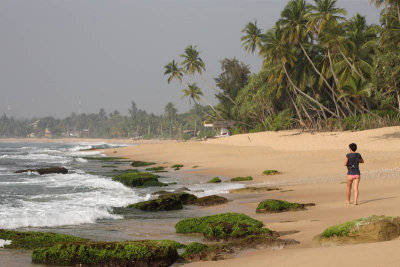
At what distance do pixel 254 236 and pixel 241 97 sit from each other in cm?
5865

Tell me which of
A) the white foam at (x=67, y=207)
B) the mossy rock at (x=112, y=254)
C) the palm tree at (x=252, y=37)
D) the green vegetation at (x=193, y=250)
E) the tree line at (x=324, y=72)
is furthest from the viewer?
the palm tree at (x=252, y=37)

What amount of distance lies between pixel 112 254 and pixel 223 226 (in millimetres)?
2894

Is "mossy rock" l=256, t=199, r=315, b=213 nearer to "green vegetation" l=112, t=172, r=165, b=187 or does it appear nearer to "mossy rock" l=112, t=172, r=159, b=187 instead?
"green vegetation" l=112, t=172, r=165, b=187

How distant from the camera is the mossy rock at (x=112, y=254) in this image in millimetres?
6438

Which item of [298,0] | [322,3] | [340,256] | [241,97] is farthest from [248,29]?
[340,256]

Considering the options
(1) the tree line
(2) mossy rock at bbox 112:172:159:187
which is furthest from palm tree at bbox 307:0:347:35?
(2) mossy rock at bbox 112:172:159:187

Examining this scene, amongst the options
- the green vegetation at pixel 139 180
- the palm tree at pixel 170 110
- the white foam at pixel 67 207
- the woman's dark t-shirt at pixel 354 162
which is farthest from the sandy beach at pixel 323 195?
the palm tree at pixel 170 110

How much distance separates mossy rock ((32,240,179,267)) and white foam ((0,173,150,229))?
428cm

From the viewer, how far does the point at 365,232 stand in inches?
244

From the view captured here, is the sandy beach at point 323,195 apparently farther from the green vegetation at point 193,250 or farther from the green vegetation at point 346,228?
the green vegetation at point 193,250

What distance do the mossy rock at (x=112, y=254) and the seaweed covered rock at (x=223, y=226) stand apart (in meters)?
1.91

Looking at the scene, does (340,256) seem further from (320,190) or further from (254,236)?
→ (320,190)

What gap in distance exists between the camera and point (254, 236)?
772 cm

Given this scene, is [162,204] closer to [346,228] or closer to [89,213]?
[89,213]
